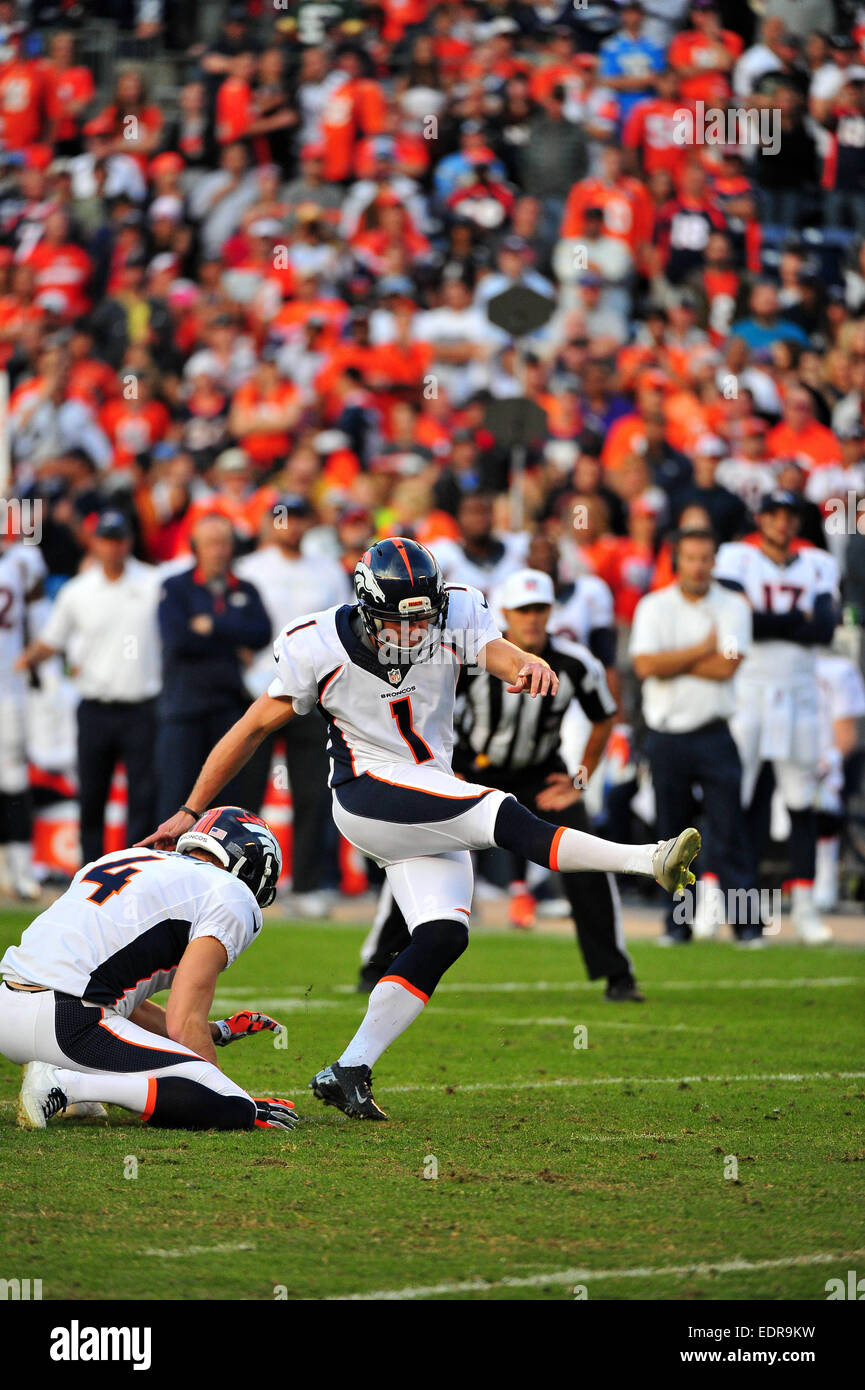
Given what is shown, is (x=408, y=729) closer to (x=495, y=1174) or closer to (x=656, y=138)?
(x=495, y=1174)

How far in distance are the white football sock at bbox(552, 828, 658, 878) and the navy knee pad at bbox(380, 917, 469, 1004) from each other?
1.37ft

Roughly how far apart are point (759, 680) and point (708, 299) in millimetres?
6691

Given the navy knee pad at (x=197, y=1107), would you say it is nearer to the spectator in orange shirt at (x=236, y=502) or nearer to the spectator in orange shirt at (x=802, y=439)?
the spectator in orange shirt at (x=236, y=502)

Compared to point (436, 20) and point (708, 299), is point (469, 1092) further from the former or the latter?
point (436, 20)

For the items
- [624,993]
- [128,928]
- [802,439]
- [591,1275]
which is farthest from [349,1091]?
[802,439]

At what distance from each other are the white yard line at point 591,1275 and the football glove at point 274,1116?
186 cm

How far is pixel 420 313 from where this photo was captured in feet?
60.7

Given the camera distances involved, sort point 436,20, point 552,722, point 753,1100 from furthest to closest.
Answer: point 436,20 < point 552,722 < point 753,1100

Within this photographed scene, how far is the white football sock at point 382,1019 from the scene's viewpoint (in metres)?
6.34

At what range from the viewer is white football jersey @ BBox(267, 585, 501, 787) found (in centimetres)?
652

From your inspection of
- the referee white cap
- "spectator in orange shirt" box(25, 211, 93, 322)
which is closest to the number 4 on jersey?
the referee white cap

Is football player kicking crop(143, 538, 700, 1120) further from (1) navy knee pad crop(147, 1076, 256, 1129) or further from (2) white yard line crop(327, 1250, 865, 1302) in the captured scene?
(2) white yard line crop(327, 1250, 865, 1302)
